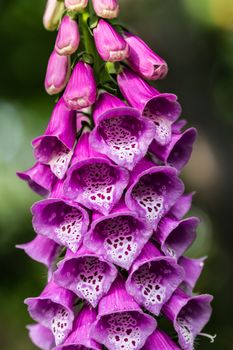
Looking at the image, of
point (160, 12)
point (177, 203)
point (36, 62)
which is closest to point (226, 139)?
point (160, 12)

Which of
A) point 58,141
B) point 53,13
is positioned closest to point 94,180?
point 58,141

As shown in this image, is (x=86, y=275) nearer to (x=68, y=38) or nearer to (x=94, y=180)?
(x=94, y=180)

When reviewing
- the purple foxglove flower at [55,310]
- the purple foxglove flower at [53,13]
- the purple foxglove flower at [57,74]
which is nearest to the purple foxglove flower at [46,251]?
the purple foxglove flower at [55,310]

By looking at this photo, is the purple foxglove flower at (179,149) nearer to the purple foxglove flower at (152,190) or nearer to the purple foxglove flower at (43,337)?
the purple foxglove flower at (152,190)

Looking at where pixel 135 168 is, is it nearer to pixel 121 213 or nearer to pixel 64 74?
pixel 121 213

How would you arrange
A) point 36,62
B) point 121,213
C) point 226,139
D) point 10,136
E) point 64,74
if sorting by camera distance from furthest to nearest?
point 10,136
point 226,139
point 36,62
point 64,74
point 121,213
